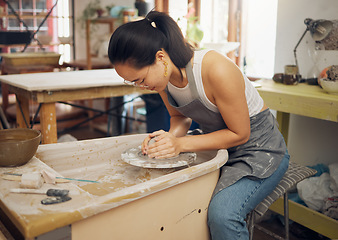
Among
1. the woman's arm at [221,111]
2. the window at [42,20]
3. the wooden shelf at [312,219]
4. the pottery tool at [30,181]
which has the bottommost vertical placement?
the wooden shelf at [312,219]

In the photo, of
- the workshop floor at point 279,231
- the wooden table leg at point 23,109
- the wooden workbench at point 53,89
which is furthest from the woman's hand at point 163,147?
the wooden table leg at point 23,109

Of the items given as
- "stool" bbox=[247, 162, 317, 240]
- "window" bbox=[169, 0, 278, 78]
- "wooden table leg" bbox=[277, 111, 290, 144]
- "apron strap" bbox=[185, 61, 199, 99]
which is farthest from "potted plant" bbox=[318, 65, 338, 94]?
"apron strap" bbox=[185, 61, 199, 99]

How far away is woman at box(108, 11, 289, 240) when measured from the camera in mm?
1201

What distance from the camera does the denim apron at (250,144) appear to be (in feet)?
4.45

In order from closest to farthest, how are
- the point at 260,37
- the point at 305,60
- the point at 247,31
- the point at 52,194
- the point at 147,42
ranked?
the point at 52,194
the point at 147,42
the point at 305,60
the point at 260,37
the point at 247,31

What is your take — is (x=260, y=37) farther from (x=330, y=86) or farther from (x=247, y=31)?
(x=330, y=86)

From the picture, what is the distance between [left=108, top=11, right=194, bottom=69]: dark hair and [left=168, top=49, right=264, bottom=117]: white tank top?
58 millimetres

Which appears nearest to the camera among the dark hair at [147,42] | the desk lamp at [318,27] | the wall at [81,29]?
the dark hair at [147,42]

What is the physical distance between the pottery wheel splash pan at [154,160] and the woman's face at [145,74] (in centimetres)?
25

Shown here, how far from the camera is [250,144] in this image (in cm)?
144

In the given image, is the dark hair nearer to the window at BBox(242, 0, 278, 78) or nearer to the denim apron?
the denim apron

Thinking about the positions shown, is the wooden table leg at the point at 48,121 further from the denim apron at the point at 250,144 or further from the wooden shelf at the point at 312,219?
the wooden shelf at the point at 312,219

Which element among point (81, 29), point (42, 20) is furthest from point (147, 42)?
point (42, 20)

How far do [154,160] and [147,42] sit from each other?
40 cm
